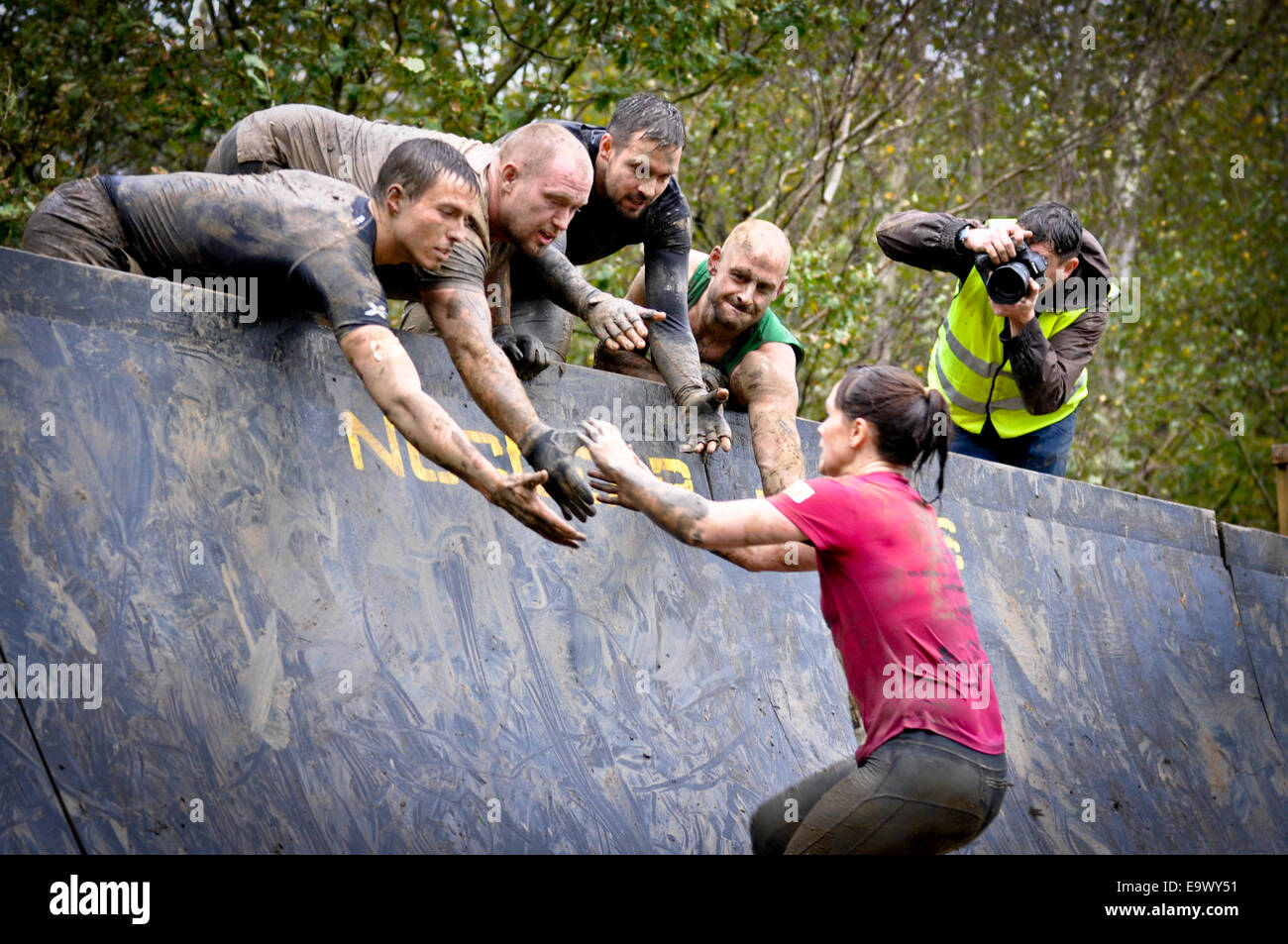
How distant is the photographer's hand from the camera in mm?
5223

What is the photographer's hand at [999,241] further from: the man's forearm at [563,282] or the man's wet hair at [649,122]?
the man's forearm at [563,282]

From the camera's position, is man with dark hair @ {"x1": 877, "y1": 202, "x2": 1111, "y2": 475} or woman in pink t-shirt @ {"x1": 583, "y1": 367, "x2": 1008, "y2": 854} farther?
man with dark hair @ {"x1": 877, "y1": 202, "x2": 1111, "y2": 475}

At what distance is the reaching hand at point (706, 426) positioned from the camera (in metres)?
4.85

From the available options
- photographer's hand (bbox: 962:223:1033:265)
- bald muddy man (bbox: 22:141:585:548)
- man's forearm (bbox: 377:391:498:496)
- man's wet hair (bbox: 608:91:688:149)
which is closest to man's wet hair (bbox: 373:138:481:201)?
bald muddy man (bbox: 22:141:585:548)

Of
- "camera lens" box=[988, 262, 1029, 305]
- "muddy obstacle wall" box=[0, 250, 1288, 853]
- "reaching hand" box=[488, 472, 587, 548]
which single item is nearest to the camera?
"muddy obstacle wall" box=[0, 250, 1288, 853]

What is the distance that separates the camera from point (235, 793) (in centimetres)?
332

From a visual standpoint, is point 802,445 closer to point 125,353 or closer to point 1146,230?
point 125,353

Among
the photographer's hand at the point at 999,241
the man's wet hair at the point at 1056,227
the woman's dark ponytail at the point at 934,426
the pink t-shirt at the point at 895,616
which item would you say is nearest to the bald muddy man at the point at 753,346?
the photographer's hand at the point at 999,241

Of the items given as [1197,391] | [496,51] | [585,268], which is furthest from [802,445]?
[1197,391]

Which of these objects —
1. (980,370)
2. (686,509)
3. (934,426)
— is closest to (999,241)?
(980,370)

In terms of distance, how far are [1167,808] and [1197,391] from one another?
10.9 m

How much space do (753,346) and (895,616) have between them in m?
2.30

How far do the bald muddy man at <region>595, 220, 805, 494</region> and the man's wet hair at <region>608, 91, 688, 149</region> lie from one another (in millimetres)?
519

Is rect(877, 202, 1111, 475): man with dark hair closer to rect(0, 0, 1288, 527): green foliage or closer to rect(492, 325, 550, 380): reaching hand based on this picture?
rect(492, 325, 550, 380): reaching hand
